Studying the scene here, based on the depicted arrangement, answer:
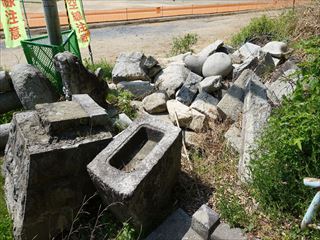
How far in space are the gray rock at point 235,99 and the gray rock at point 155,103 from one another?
104cm

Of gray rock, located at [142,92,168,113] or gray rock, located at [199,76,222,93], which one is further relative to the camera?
gray rock, located at [142,92,168,113]

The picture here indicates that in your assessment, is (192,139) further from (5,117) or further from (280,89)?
(5,117)

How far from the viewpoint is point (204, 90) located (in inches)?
217

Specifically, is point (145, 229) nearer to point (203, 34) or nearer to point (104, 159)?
point (104, 159)

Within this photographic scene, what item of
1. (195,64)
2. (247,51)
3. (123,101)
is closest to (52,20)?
(123,101)

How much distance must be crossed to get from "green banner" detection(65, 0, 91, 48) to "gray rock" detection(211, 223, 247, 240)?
5739 millimetres

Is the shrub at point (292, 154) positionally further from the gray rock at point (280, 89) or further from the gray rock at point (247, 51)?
the gray rock at point (247, 51)

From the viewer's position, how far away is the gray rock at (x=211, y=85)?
5.43 m

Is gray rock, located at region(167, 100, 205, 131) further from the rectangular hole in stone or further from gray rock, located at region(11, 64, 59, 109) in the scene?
gray rock, located at region(11, 64, 59, 109)

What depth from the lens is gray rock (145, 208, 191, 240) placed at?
11.1 feet

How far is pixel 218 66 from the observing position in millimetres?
5879

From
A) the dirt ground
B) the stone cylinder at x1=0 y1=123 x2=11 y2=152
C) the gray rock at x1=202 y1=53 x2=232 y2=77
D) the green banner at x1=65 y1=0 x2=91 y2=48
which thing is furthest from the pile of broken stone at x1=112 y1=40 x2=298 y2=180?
the dirt ground

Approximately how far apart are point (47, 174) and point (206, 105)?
271 centimetres

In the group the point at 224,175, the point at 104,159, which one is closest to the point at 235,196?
the point at 224,175
